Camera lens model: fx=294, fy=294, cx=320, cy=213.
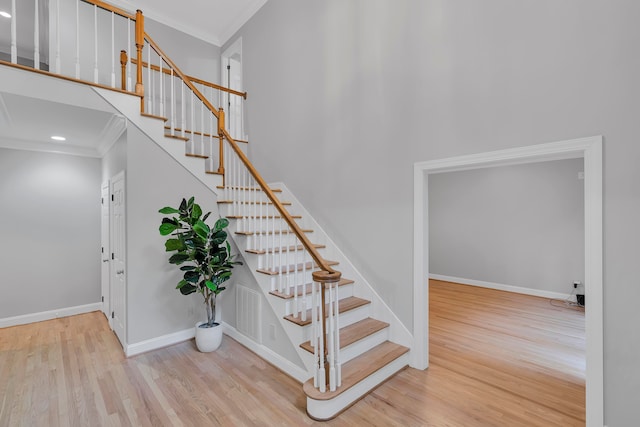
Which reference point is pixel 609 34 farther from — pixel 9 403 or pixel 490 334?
pixel 9 403

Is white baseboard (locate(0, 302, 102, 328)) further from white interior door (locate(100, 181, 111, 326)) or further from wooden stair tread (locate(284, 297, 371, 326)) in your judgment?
wooden stair tread (locate(284, 297, 371, 326))

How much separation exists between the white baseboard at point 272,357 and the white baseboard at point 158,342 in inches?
19.6

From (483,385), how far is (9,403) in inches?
160

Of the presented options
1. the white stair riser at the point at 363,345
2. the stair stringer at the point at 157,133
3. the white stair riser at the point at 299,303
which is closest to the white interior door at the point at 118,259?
the stair stringer at the point at 157,133

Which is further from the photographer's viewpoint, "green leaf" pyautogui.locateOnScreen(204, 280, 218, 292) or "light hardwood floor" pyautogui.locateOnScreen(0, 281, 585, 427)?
"green leaf" pyautogui.locateOnScreen(204, 280, 218, 292)

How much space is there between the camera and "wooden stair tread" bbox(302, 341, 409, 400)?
88.9 inches

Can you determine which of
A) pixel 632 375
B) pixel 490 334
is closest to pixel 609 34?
pixel 632 375

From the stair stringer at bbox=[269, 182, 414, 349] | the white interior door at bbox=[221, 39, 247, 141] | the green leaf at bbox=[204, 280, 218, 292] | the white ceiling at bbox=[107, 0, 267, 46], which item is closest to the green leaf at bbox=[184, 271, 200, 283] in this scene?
the green leaf at bbox=[204, 280, 218, 292]

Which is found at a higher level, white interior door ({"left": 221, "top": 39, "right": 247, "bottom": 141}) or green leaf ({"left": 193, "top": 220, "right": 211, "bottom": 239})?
white interior door ({"left": 221, "top": 39, "right": 247, "bottom": 141})

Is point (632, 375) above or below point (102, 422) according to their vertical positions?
above

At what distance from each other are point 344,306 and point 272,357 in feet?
3.01

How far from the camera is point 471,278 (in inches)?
255

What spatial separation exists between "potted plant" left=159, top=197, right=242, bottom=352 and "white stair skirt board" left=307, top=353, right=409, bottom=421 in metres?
1.59

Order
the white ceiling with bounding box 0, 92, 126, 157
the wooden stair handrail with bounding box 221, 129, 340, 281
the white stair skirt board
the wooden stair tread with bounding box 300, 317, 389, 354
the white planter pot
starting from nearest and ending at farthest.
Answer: the white stair skirt board → the wooden stair handrail with bounding box 221, 129, 340, 281 → the wooden stair tread with bounding box 300, 317, 389, 354 → the white ceiling with bounding box 0, 92, 126, 157 → the white planter pot
